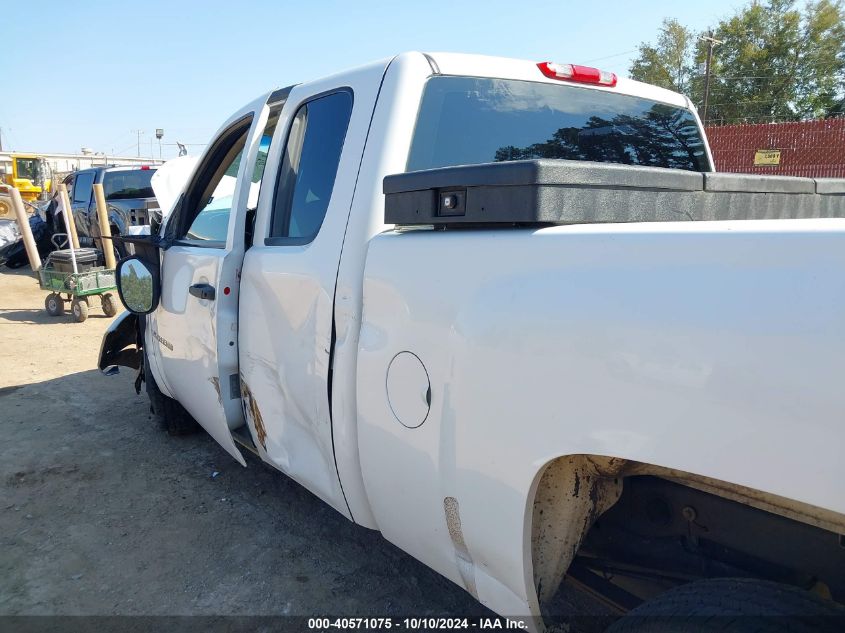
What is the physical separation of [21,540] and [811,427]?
3710 mm

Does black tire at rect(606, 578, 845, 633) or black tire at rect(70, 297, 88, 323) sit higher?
black tire at rect(606, 578, 845, 633)

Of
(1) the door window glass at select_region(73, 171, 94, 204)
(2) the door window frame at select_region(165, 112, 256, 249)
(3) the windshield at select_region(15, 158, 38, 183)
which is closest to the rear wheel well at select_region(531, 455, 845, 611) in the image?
(2) the door window frame at select_region(165, 112, 256, 249)

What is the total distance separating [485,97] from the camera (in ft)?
8.50

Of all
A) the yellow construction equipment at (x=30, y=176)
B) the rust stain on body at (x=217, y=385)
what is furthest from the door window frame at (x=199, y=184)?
the yellow construction equipment at (x=30, y=176)

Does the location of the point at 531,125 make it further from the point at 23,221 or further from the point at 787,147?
the point at 787,147

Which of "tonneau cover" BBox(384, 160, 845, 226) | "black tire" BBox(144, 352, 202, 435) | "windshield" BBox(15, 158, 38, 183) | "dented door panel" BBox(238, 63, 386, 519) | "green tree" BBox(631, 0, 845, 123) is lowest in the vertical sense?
"black tire" BBox(144, 352, 202, 435)

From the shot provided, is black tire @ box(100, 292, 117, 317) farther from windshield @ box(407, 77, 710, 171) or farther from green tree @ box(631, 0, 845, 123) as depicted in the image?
green tree @ box(631, 0, 845, 123)

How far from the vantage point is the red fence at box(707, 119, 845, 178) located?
14820 millimetres

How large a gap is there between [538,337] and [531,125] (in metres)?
1.42

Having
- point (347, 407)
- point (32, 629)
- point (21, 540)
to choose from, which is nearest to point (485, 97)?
point (347, 407)

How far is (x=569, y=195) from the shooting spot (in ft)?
5.49

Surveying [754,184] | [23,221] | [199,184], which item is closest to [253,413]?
[199,184]

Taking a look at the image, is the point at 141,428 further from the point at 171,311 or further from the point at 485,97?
the point at 485,97

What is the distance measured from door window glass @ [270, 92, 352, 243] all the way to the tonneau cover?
2.11ft
